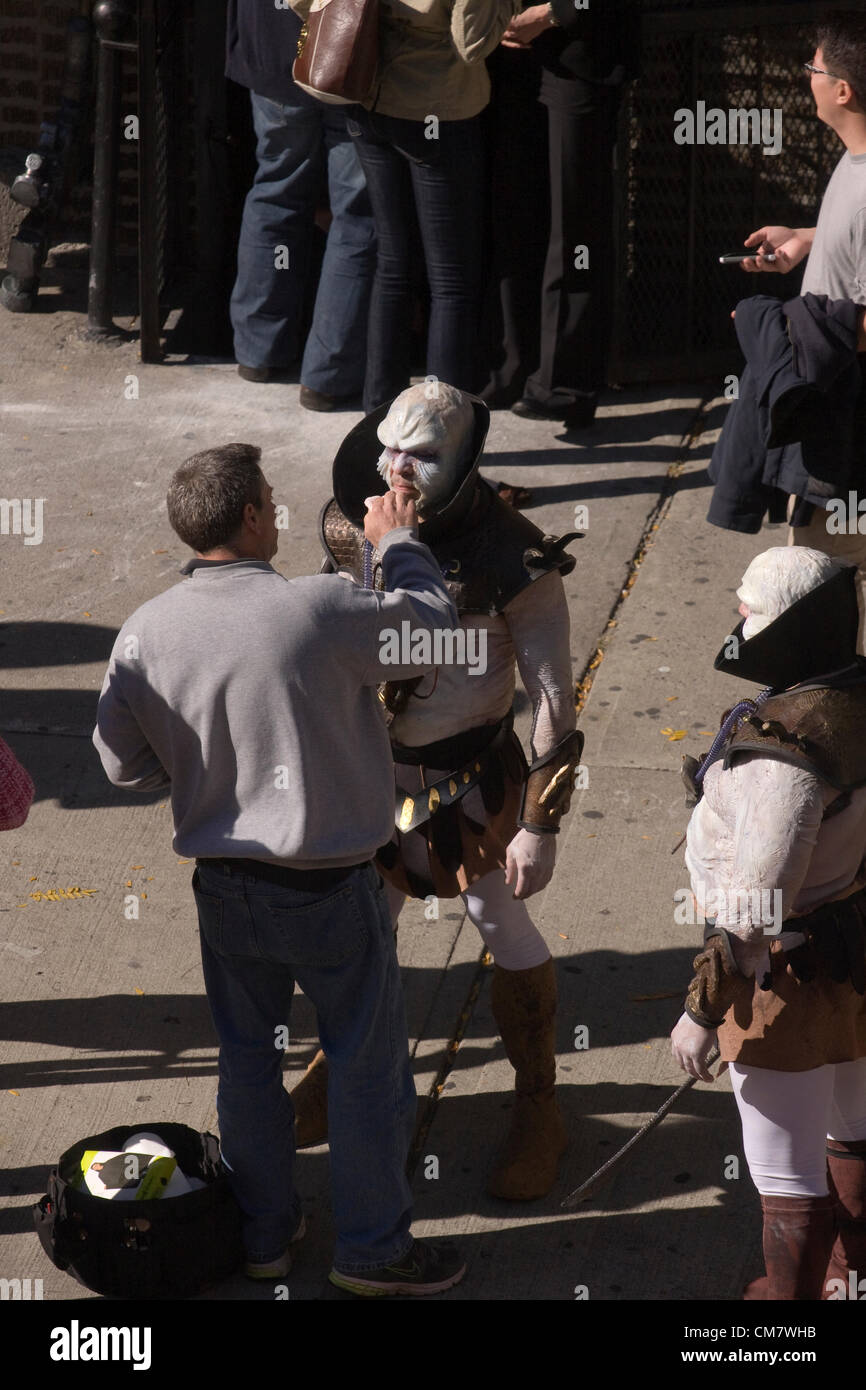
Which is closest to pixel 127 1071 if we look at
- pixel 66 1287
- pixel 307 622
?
pixel 66 1287

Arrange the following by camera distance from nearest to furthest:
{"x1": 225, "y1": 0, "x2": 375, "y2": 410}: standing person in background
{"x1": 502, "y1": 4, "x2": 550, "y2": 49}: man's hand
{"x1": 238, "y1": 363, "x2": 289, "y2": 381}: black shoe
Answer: {"x1": 502, "y1": 4, "x2": 550, "y2": 49}: man's hand < {"x1": 225, "y1": 0, "x2": 375, "y2": 410}: standing person in background < {"x1": 238, "y1": 363, "x2": 289, "y2": 381}: black shoe

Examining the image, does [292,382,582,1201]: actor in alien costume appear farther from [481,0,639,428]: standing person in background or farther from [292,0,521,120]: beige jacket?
[481,0,639,428]: standing person in background

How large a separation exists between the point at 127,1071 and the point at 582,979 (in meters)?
1.23

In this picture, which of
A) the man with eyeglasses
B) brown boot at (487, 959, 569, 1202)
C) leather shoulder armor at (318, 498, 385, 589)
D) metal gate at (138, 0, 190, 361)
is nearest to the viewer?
leather shoulder armor at (318, 498, 385, 589)

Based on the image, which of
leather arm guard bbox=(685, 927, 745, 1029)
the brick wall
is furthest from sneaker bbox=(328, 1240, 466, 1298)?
the brick wall

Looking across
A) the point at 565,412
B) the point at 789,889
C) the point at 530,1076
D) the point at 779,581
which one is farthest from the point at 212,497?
the point at 565,412

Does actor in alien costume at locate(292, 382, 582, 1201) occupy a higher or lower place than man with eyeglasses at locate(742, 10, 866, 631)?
lower

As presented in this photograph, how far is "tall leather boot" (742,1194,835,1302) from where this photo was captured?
3.18 metres

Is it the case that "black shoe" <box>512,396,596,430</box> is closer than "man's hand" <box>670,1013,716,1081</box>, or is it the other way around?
"man's hand" <box>670,1013,716,1081</box>

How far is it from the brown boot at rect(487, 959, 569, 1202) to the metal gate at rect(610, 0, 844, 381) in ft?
14.8

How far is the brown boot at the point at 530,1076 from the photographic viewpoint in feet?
12.5

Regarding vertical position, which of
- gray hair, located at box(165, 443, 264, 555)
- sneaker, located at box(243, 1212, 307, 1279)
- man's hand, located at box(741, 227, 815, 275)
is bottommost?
sneaker, located at box(243, 1212, 307, 1279)

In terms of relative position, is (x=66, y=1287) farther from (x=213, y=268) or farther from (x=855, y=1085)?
(x=213, y=268)
